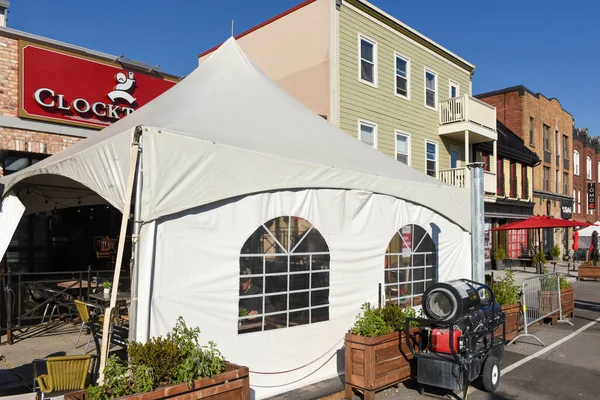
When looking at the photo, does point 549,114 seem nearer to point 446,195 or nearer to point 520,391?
point 446,195

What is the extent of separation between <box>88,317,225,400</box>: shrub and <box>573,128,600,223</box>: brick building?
42397 millimetres

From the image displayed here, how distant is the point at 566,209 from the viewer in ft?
121

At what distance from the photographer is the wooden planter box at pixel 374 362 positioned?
19.6ft

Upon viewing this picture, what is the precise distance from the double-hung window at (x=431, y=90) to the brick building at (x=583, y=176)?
26748 mm

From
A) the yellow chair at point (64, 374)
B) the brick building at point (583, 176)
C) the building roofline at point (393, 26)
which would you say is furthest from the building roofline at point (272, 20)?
the brick building at point (583, 176)

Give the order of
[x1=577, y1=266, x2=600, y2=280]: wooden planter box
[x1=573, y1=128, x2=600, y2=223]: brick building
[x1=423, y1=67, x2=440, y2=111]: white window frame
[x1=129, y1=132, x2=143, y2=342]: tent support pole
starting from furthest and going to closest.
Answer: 1. [x1=573, y1=128, x2=600, y2=223]: brick building
2. [x1=577, y1=266, x2=600, y2=280]: wooden planter box
3. [x1=423, y1=67, x2=440, y2=111]: white window frame
4. [x1=129, y1=132, x2=143, y2=342]: tent support pole

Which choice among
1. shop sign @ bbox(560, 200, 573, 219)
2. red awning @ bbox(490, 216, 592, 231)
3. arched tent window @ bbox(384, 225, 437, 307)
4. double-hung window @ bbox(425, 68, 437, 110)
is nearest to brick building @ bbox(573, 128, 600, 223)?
shop sign @ bbox(560, 200, 573, 219)

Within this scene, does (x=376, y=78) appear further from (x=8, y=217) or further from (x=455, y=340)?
(x=8, y=217)

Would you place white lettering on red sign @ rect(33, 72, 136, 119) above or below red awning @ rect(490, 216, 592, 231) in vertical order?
above

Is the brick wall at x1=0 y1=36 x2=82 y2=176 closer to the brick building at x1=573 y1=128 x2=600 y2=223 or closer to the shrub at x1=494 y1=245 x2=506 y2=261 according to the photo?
the shrub at x1=494 y1=245 x2=506 y2=261

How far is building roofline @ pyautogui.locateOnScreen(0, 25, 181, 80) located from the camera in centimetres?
953

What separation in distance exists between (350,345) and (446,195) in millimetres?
3569

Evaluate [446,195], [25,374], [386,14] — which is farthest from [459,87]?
[25,374]

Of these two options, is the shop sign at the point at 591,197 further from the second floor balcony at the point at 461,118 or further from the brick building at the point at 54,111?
the brick building at the point at 54,111
